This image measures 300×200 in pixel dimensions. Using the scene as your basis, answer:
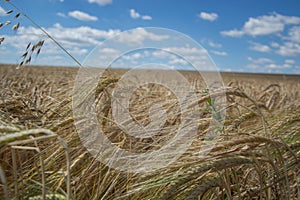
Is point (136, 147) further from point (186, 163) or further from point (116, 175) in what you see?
point (186, 163)

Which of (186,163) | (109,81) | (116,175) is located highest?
(109,81)

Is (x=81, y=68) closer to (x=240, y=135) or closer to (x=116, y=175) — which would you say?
(x=116, y=175)

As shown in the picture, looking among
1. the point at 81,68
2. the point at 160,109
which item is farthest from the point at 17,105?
the point at 160,109

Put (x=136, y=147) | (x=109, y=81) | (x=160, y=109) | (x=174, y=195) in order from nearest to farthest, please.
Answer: (x=174, y=195) → (x=136, y=147) → (x=109, y=81) → (x=160, y=109)

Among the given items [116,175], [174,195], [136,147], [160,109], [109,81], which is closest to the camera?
[174,195]

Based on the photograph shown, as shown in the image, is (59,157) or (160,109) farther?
(160,109)

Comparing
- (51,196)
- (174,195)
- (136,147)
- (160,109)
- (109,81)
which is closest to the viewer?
(51,196)

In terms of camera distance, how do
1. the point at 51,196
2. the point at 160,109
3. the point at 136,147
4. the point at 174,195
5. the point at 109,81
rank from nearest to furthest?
1. the point at 51,196
2. the point at 174,195
3. the point at 136,147
4. the point at 109,81
5. the point at 160,109

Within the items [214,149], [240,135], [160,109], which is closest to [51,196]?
[214,149]

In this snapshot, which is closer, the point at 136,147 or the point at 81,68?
the point at 136,147

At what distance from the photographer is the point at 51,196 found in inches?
29.0

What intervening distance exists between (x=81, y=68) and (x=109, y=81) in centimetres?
17

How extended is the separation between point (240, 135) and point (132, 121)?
536mm

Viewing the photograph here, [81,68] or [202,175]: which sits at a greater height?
[81,68]
